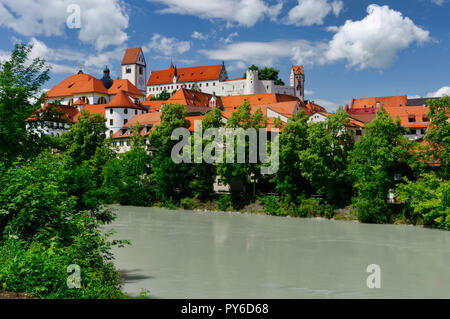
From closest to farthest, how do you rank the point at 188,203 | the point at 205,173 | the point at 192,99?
the point at 188,203 < the point at 205,173 < the point at 192,99

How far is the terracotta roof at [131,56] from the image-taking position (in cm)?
11594

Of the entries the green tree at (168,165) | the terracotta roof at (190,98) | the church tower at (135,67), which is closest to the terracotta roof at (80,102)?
the terracotta roof at (190,98)

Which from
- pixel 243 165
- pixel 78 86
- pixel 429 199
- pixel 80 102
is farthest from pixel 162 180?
pixel 78 86

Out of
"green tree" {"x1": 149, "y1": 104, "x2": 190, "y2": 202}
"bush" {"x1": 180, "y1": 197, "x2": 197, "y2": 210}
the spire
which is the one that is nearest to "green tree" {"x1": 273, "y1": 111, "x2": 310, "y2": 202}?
"bush" {"x1": 180, "y1": 197, "x2": 197, "y2": 210}

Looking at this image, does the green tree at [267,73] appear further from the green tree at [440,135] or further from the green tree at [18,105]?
the green tree at [18,105]

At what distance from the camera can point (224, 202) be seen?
1617 inches

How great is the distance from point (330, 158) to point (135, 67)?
86945 millimetres

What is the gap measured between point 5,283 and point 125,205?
3856 cm

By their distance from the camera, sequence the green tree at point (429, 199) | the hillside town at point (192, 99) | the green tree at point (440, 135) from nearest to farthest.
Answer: the green tree at point (429, 199)
the green tree at point (440, 135)
the hillside town at point (192, 99)

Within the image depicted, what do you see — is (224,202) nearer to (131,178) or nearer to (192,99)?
(131,178)

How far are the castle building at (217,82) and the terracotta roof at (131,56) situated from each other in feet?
21.2

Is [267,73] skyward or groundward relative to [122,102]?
skyward

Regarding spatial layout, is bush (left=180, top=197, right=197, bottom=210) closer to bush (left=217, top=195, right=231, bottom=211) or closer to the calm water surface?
bush (left=217, top=195, right=231, bottom=211)

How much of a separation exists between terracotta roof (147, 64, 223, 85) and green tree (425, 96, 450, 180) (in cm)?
8368
